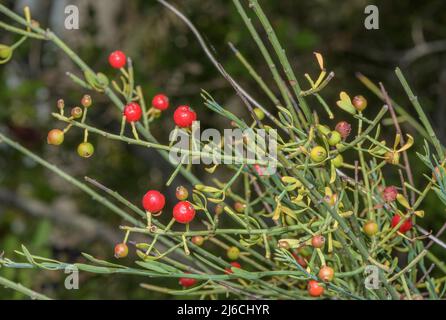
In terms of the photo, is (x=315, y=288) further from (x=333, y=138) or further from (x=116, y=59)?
(x=116, y=59)

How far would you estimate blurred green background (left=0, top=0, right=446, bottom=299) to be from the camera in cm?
177

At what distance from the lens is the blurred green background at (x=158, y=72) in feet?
5.80

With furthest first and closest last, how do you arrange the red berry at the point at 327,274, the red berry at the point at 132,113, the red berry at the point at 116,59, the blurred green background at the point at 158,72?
1. the blurred green background at the point at 158,72
2. the red berry at the point at 116,59
3. the red berry at the point at 132,113
4. the red berry at the point at 327,274

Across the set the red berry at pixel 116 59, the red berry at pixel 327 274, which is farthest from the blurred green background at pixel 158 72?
the red berry at pixel 327 274

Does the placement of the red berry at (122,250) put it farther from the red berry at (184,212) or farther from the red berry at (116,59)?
the red berry at (116,59)

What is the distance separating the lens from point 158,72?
2023mm

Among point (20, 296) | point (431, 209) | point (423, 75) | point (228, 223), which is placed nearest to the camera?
point (20, 296)

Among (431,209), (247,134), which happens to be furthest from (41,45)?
(247,134)

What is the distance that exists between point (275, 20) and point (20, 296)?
1254 mm

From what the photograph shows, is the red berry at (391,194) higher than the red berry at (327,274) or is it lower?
higher

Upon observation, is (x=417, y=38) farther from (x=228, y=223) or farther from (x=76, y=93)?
(x=76, y=93)

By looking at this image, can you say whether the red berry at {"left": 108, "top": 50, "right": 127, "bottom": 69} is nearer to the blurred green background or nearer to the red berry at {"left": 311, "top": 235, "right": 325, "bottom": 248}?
the red berry at {"left": 311, "top": 235, "right": 325, "bottom": 248}

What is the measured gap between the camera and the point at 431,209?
1.22m

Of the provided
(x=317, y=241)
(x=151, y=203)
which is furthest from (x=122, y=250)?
(x=317, y=241)
